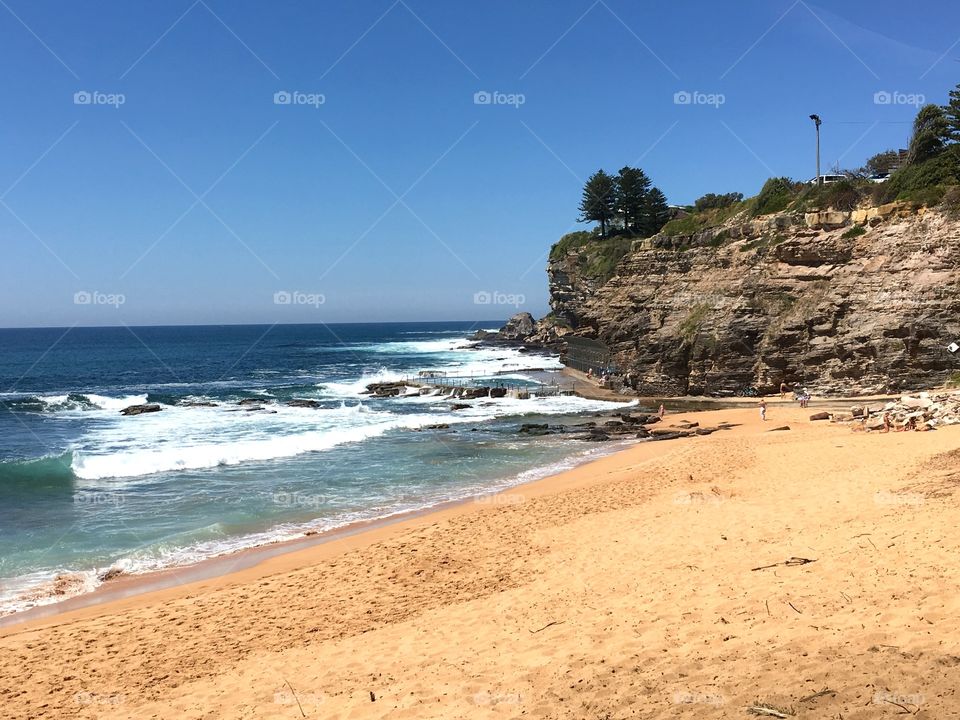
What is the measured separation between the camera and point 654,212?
67.1 metres

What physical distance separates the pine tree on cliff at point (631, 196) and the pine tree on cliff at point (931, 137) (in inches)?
1155

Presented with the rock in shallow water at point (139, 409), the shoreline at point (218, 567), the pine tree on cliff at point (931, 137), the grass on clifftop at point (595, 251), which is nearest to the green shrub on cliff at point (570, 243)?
the grass on clifftop at point (595, 251)

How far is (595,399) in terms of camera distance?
40.6 metres

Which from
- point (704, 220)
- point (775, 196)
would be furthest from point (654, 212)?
point (775, 196)

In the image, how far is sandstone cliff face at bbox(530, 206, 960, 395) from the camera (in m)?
30.0

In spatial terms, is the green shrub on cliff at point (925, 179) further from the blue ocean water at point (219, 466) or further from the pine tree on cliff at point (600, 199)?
the pine tree on cliff at point (600, 199)

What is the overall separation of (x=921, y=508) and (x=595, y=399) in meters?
30.0

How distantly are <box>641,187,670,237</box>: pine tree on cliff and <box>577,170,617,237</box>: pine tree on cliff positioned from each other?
3709mm

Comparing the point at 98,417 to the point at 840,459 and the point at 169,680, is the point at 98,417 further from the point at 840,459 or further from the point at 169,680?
the point at 840,459

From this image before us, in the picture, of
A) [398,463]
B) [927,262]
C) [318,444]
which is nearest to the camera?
[398,463]

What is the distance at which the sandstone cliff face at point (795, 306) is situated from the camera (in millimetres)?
30047

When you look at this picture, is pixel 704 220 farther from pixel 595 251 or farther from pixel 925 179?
pixel 595 251

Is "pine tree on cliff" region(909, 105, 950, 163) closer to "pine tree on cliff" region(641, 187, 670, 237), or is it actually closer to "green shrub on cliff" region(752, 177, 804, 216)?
"green shrub on cliff" region(752, 177, 804, 216)

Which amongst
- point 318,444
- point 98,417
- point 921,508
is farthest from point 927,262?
point 98,417
